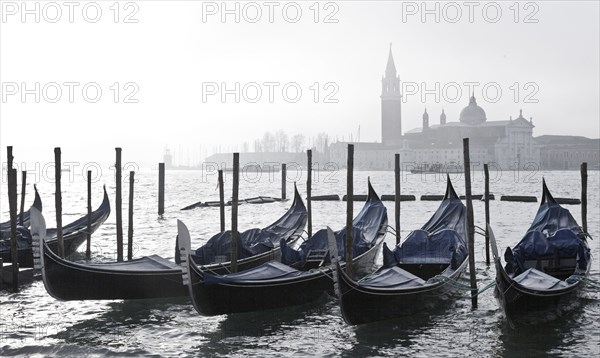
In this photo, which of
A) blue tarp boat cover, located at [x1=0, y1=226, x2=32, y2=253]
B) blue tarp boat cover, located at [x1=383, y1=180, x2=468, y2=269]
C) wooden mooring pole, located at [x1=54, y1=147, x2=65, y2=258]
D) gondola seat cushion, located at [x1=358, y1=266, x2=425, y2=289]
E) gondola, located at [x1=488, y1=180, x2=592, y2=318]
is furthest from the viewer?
blue tarp boat cover, located at [x1=0, y1=226, x2=32, y2=253]

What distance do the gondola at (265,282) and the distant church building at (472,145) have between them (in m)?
94.8

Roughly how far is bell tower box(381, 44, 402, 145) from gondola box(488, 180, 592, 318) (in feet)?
356

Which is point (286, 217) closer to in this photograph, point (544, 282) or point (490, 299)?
point (490, 299)

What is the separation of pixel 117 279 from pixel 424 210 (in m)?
19.3

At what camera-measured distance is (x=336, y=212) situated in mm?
26297

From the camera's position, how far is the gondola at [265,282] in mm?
8031

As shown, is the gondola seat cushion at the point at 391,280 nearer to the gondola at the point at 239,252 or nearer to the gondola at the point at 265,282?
the gondola at the point at 265,282

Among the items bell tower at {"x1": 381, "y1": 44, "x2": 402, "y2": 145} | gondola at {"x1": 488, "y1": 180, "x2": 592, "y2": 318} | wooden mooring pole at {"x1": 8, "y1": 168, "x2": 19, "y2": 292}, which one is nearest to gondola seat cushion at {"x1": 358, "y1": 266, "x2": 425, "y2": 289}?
gondola at {"x1": 488, "y1": 180, "x2": 592, "y2": 318}

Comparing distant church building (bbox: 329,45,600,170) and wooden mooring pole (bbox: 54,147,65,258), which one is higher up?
distant church building (bbox: 329,45,600,170)

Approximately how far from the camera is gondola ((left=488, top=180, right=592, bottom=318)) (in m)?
7.76

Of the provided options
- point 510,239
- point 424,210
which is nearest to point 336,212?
point 424,210

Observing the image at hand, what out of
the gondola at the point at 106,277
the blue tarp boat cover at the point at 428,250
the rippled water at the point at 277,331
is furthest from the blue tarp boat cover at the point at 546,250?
the gondola at the point at 106,277

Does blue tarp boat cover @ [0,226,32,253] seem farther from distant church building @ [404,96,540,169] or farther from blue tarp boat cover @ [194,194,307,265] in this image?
distant church building @ [404,96,540,169]

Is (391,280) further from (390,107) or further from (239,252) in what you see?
(390,107)
